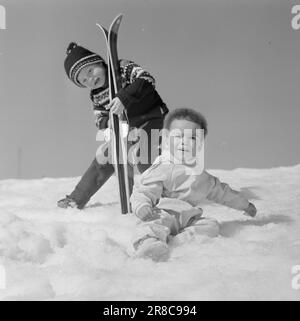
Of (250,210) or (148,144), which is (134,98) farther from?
(250,210)

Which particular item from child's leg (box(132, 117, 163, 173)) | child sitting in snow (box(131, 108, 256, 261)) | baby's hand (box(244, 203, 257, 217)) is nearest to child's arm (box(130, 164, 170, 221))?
child sitting in snow (box(131, 108, 256, 261))

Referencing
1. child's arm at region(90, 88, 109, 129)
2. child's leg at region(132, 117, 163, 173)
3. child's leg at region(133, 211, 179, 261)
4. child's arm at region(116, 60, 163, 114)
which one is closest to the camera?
child's leg at region(133, 211, 179, 261)

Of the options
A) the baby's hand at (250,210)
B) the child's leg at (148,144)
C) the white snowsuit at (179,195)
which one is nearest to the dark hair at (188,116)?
the white snowsuit at (179,195)

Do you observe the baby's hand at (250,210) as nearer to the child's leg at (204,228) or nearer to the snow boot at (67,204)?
the child's leg at (204,228)

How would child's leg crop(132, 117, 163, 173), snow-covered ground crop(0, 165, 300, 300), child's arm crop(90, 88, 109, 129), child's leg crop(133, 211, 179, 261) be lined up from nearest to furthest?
snow-covered ground crop(0, 165, 300, 300)
child's leg crop(133, 211, 179, 261)
child's leg crop(132, 117, 163, 173)
child's arm crop(90, 88, 109, 129)

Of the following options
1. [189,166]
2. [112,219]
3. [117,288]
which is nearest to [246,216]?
[189,166]

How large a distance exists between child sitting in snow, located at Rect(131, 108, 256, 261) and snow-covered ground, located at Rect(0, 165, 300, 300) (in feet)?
0.35

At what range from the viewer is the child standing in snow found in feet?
7.48

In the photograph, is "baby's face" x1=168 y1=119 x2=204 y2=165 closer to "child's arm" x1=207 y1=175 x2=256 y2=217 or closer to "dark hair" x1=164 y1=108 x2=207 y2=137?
"dark hair" x1=164 y1=108 x2=207 y2=137

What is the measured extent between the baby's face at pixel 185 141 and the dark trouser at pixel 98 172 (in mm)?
581

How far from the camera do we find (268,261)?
125cm

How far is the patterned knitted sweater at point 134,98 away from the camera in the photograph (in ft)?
7.41
